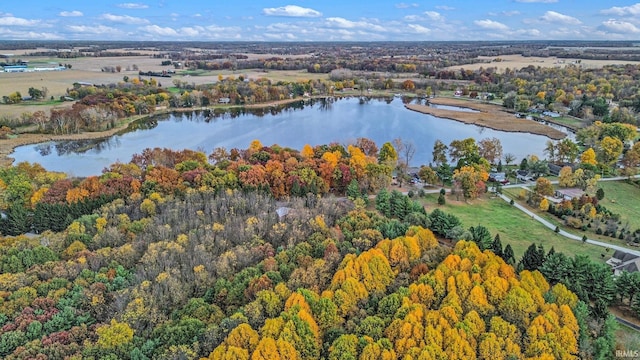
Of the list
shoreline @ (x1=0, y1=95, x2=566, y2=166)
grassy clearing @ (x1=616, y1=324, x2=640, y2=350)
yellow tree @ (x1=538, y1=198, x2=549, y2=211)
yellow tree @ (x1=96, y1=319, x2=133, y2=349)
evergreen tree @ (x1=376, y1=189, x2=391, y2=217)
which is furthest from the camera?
shoreline @ (x1=0, y1=95, x2=566, y2=166)

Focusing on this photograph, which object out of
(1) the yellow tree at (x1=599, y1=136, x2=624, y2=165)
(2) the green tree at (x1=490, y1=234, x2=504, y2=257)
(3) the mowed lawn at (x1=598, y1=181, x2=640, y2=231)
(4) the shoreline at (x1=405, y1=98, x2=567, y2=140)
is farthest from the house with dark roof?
(4) the shoreline at (x1=405, y1=98, x2=567, y2=140)

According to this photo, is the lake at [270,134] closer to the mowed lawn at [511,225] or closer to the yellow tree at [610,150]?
the yellow tree at [610,150]

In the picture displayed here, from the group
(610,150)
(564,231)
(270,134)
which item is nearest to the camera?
(564,231)

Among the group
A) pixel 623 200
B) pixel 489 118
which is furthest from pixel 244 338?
pixel 489 118

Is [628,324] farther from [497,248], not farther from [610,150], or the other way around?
[610,150]

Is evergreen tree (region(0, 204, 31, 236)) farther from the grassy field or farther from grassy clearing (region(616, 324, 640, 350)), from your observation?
the grassy field

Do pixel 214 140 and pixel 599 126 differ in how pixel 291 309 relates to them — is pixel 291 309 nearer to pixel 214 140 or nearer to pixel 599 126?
pixel 214 140

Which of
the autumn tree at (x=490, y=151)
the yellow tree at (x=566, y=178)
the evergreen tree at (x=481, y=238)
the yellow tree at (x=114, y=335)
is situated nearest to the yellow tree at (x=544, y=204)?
the yellow tree at (x=566, y=178)
